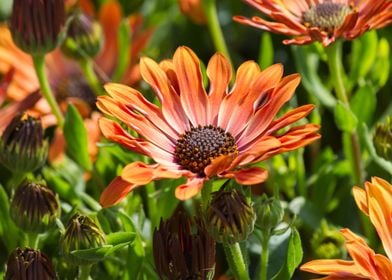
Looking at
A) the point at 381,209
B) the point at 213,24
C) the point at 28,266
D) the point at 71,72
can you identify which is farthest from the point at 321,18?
the point at 71,72

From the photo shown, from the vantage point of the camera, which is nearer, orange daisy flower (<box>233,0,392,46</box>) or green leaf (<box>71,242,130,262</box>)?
green leaf (<box>71,242,130,262</box>)

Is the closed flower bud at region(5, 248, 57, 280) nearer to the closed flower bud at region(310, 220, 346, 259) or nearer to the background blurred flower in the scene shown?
the closed flower bud at region(310, 220, 346, 259)

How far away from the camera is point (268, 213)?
3.57 feet

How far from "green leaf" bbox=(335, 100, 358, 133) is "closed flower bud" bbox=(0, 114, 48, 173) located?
0.36 meters

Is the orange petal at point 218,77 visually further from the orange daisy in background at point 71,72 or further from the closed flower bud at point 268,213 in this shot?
the orange daisy in background at point 71,72

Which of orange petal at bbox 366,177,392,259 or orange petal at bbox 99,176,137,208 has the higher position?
orange petal at bbox 99,176,137,208

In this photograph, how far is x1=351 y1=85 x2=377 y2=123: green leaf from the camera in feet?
4.43

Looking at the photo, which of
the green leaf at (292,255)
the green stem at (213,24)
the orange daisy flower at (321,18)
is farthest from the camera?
the green stem at (213,24)

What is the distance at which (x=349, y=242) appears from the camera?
95 cm

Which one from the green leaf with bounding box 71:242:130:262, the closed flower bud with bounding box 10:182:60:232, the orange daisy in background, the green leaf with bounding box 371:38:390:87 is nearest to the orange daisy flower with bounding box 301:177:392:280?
the green leaf with bounding box 71:242:130:262

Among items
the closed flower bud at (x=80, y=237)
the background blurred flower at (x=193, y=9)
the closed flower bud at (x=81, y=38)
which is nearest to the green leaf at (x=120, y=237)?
the closed flower bud at (x=80, y=237)

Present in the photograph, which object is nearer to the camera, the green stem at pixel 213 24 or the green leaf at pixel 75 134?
the green leaf at pixel 75 134

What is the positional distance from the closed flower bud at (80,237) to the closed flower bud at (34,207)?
82mm

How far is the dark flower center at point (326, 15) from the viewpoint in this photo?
1.28 m
